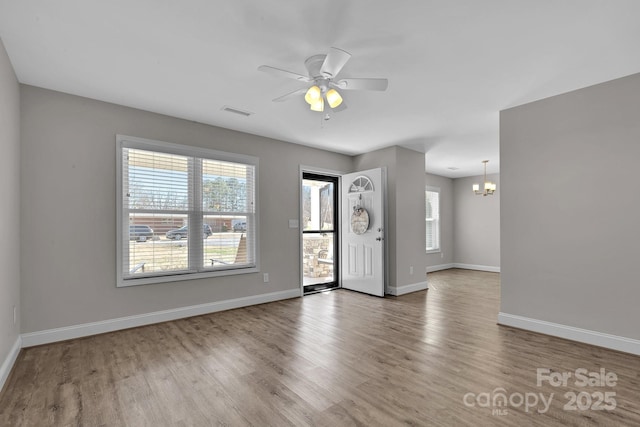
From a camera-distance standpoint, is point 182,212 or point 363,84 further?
point 182,212

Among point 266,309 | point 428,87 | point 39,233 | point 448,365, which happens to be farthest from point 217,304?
point 428,87

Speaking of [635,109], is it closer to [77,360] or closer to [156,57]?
[156,57]

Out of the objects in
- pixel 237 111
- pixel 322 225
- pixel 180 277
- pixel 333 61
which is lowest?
pixel 180 277

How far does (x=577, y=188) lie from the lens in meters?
3.08

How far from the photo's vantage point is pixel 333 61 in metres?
2.15

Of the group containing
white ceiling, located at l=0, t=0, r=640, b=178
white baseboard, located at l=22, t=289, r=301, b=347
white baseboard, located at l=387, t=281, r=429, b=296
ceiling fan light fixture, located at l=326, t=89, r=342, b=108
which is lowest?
white baseboard, located at l=387, t=281, r=429, b=296

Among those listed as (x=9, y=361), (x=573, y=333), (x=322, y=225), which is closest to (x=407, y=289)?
(x=322, y=225)

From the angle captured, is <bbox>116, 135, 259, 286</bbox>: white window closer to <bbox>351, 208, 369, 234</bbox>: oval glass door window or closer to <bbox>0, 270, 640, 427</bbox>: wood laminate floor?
<bbox>0, 270, 640, 427</bbox>: wood laminate floor

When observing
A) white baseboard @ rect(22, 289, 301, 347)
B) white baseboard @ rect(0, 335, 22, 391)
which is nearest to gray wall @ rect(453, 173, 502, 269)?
white baseboard @ rect(22, 289, 301, 347)

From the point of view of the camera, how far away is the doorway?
19.1 feet

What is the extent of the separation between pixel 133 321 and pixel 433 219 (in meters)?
6.97

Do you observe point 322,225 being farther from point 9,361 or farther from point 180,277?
point 9,361

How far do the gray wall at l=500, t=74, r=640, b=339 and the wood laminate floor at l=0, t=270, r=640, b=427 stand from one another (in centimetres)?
41

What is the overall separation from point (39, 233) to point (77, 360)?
1297 millimetres
